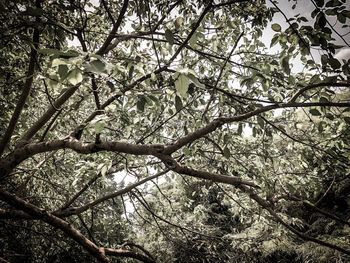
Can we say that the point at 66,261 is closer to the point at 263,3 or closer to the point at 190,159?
the point at 190,159

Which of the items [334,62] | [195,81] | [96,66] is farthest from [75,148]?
[334,62]

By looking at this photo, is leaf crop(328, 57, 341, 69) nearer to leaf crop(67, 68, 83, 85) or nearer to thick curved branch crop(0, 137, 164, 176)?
thick curved branch crop(0, 137, 164, 176)

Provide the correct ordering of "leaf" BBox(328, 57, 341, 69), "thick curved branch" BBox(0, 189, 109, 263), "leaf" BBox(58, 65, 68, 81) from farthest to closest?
"thick curved branch" BBox(0, 189, 109, 263), "leaf" BBox(328, 57, 341, 69), "leaf" BBox(58, 65, 68, 81)

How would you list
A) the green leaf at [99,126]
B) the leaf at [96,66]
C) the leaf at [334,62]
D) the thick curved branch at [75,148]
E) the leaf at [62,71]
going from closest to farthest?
the leaf at [96,66] < the leaf at [62,71] < the green leaf at [99,126] < the leaf at [334,62] < the thick curved branch at [75,148]

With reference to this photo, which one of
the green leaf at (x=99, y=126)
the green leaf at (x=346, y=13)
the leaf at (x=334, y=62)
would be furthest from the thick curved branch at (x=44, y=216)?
the green leaf at (x=346, y=13)

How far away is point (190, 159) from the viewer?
3166 mm

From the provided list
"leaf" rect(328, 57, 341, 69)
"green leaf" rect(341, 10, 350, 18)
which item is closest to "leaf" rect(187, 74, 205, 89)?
"leaf" rect(328, 57, 341, 69)

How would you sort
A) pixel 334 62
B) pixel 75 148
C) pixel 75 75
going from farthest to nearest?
pixel 75 148 → pixel 334 62 → pixel 75 75

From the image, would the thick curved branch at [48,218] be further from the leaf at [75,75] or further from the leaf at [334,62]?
the leaf at [334,62]

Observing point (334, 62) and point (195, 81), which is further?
point (334, 62)

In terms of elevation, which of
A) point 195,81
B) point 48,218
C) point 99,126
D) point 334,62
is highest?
point 48,218

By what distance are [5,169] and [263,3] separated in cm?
294

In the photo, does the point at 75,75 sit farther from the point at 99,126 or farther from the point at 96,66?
the point at 99,126

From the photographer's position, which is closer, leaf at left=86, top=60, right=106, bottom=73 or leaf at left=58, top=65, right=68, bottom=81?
leaf at left=86, top=60, right=106, bottom=73
